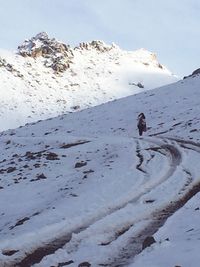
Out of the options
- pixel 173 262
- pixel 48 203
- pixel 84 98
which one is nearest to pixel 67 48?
pixel 84 98

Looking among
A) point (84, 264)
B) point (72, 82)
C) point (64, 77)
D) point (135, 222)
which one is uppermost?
point (64, 77)

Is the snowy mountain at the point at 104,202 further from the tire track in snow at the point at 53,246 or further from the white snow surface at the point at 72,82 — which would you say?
the white snow surface at the point at 72,82

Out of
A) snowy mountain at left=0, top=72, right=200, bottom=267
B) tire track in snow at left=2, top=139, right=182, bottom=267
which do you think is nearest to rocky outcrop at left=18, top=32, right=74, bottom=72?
snowy mountain at left=0, top=72, right=200, bottom=267

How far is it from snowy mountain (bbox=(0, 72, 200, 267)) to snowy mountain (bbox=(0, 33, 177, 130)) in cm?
4754

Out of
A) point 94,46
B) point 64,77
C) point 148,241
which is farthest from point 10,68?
point 148,241

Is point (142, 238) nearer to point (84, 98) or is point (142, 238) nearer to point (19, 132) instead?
point (19, 132)

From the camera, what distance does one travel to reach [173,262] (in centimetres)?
882

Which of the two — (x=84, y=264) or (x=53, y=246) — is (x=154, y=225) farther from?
(x=84, y=264)

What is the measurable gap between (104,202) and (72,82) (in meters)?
88.2

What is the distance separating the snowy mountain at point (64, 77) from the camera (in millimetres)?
84812

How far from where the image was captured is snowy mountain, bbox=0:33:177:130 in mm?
84812

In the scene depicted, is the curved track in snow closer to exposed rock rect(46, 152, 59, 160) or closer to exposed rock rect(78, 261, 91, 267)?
exposed rock rect(78, 261, 91, 267)

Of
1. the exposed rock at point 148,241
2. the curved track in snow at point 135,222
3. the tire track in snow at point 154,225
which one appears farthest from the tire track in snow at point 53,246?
the exposed rock at point 148,241

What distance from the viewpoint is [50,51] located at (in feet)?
375
